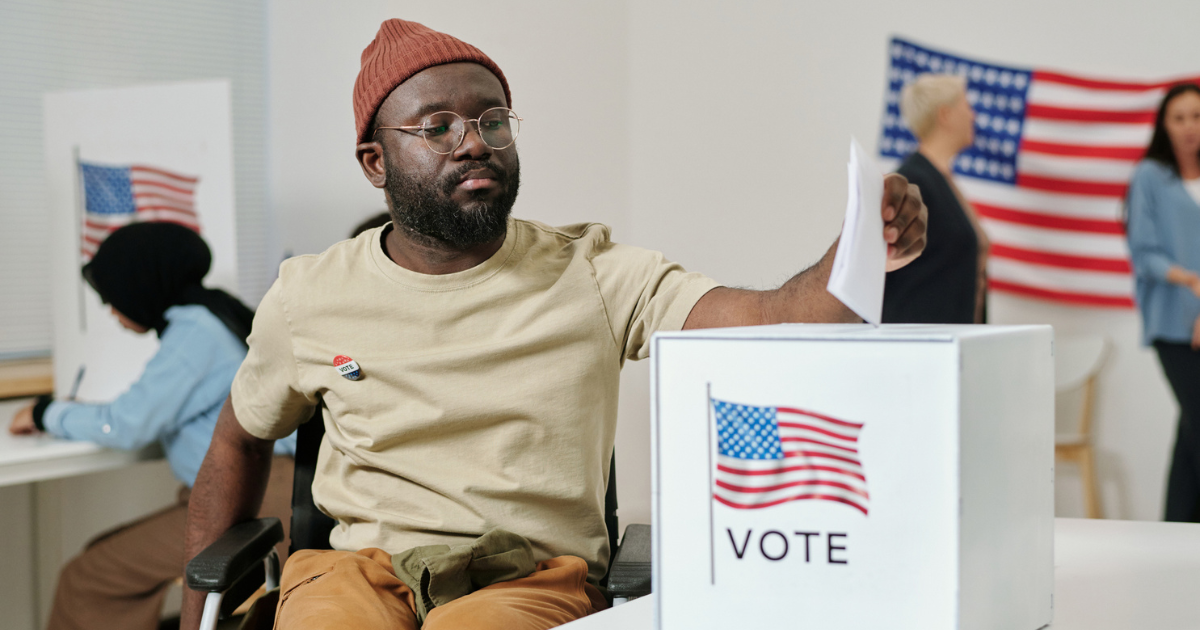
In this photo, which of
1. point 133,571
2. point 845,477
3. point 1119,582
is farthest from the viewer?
point 133,571

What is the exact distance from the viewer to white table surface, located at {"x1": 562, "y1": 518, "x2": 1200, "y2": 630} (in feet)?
2.26

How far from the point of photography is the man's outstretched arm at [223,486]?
1346mm

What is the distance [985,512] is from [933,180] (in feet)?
8.37

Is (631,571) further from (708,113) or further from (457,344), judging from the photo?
(708,113)

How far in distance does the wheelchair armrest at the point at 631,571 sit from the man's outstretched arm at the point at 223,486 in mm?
622

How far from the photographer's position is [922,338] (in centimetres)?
54

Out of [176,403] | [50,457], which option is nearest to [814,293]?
[176,403]

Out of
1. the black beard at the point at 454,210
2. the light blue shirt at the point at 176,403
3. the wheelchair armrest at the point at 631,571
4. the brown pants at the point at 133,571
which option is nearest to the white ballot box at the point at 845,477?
the wheelchair armrest at the point at 631,571

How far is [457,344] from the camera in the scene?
3.80 ft

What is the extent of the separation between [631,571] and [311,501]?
0.59 meters

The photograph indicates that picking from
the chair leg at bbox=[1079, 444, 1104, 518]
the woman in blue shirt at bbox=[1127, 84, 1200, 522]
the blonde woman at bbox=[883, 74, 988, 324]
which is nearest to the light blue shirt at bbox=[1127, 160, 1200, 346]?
the woman in blue shirt at bbox=[1127, 84, 1200, 522]

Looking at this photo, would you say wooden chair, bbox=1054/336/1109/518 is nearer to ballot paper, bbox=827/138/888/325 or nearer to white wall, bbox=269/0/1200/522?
white wall, bbox=269/0/1200/522

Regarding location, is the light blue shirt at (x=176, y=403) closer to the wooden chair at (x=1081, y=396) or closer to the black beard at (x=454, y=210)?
the black beard at (x=454, y=210)

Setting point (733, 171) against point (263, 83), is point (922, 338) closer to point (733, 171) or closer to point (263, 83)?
point (263, 83)
